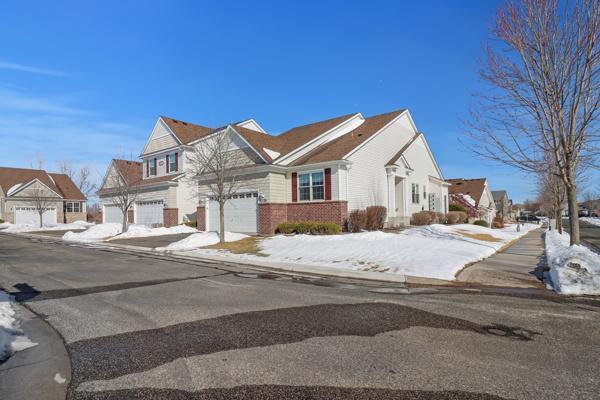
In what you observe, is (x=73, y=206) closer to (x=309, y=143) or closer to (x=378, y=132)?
(x=309, y=143)

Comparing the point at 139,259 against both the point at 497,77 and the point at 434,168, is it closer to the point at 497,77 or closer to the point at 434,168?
the point at 497,77

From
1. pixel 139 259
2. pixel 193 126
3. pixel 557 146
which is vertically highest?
pixel 193 126

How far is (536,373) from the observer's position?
12.1 feet

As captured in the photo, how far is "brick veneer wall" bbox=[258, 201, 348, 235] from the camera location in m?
19.8

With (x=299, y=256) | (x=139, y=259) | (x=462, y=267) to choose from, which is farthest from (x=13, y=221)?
(x=462, y=267)

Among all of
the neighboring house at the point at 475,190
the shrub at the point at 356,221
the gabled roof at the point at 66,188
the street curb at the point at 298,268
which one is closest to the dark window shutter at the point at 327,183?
the shrub at the point at 356,221

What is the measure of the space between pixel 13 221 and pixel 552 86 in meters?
52.2

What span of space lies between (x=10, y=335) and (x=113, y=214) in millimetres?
32866

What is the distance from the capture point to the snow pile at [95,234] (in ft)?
77.0

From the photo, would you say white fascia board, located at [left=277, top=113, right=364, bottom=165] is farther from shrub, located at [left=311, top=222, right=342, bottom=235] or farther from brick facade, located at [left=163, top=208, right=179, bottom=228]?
brick facade, located at [left=163, top=208, right=179, bottom=228]

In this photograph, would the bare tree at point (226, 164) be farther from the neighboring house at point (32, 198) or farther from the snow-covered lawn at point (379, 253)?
the neighboring house at point (32, 198)

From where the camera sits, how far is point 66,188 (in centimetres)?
4944

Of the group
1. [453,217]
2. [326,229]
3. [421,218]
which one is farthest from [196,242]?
[453,217]

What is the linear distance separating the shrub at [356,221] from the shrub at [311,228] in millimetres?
723
